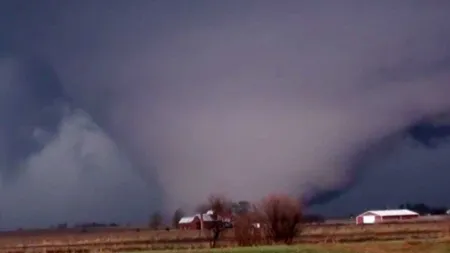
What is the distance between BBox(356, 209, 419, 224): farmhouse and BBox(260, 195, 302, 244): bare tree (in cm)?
7644

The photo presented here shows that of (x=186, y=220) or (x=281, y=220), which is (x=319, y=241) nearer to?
(x=281, y=220)

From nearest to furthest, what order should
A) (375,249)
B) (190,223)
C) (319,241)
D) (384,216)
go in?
(375,249), (319,241), (190,223), (384,216)

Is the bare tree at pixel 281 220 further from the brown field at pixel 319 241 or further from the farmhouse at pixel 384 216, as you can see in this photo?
the farmhouse at pixel 384 216

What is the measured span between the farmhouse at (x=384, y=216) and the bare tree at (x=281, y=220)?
76.4 meters

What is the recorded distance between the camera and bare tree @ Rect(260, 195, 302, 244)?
7031 centimetres

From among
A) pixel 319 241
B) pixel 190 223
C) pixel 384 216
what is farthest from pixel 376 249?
pixel 384 216

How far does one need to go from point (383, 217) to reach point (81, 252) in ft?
320

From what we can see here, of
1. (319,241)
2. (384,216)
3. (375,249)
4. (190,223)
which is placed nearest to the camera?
(375,249)

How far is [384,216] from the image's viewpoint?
5837 inches

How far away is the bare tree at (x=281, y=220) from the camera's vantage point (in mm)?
70312

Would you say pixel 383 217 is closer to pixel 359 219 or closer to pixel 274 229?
pixel 359 219

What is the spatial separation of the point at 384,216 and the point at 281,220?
269ft

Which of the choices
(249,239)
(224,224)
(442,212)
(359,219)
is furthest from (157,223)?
(249,239)

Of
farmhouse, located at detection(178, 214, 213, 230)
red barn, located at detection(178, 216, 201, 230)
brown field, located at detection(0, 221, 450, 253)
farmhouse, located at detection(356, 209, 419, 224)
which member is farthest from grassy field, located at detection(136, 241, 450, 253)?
farmhouse, located at detection(356, 209, 419, 224)
